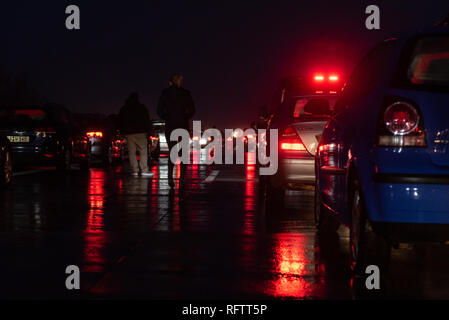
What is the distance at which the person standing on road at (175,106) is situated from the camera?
47.7ft

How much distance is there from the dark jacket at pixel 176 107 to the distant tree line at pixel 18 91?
505 ft

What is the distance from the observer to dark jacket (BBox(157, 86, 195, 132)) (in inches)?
573

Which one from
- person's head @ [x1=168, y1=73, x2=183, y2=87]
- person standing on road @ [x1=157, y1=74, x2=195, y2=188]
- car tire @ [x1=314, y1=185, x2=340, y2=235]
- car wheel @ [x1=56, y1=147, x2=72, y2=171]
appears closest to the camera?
car tire @ [x1=314, y1=185, x2=340, y2=235]

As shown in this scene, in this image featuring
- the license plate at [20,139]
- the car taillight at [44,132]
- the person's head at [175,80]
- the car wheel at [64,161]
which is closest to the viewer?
the person's head at [175,80]

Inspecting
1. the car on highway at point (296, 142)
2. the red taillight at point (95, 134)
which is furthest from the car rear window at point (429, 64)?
the red taillight at point (95, 134)

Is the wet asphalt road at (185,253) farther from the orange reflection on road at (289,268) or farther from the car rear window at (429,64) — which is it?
the car rear window at (429,64)

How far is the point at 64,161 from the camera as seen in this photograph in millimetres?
20453

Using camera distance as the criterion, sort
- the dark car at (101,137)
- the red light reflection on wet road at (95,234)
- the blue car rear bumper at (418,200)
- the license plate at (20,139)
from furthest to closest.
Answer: the dark car at (101,137) < the license plate at (20,139) < the red light reflection on wet road at (95,234) < the blue car rear bumper at (418,200)

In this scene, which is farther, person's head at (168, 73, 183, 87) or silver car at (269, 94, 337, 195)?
person's head at (168, 73, 183, 87)

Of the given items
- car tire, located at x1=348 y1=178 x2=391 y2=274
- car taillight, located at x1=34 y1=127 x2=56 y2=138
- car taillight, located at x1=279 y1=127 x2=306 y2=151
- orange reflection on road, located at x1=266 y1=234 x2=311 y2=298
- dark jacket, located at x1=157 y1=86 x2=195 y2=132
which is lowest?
orange reflection on road, located at x1=266 y1=234 x2=311 y2=298

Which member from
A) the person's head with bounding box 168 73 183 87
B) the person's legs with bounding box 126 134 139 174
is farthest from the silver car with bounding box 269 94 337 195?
the person's legs with bounding box 126 134 139 174

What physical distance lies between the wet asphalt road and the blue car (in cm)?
61

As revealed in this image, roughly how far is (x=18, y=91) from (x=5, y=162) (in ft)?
548

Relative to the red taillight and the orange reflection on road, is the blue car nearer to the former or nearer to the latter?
the orange reflection on road
